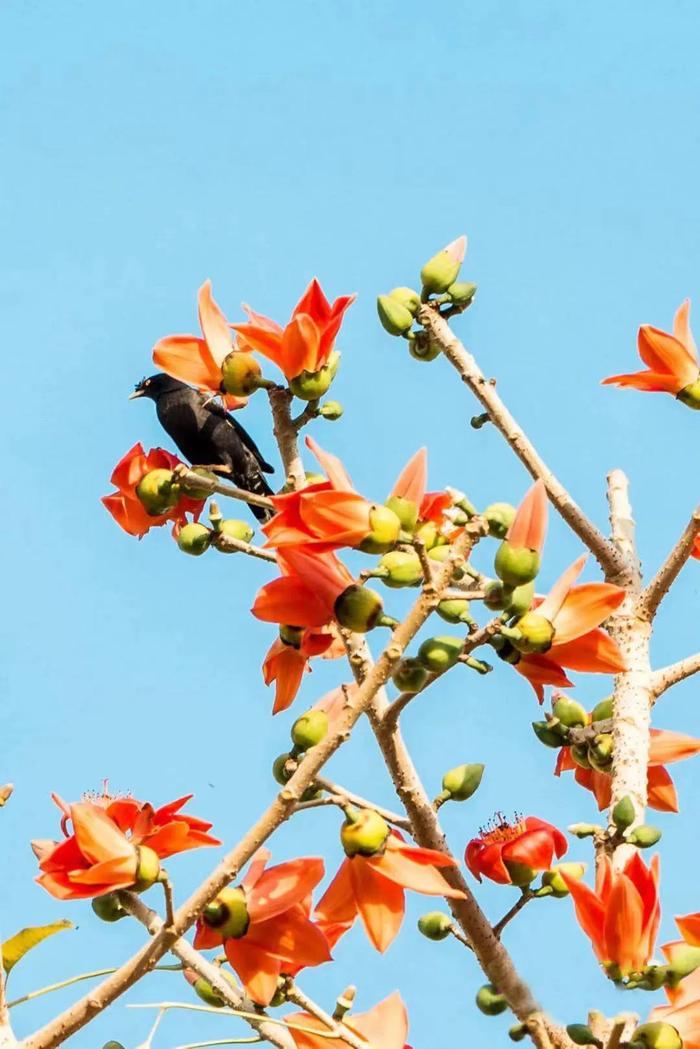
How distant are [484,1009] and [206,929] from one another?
0.61 meters

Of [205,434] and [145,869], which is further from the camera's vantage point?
[205,434]

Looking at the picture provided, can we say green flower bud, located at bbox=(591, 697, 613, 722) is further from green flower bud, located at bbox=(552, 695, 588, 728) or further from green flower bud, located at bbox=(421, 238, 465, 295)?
green flower bud, located at bbox=(421, 238, 465, 295)

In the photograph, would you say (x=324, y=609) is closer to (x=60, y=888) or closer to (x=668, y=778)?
(x=60, y=888)

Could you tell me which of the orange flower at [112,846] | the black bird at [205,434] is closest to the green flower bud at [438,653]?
the orange flower at [112,846]

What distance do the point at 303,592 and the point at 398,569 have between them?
6.5 inches

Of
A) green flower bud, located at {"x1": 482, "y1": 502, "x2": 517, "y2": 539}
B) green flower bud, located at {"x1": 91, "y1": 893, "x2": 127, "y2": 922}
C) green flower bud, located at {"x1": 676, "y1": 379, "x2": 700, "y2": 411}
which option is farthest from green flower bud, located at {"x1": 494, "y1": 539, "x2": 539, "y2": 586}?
green flower bud, located at {"x1": 676, "y1": 379, "x2": 700, "y2": 411}

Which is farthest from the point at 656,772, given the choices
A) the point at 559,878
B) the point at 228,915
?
the point at 228,915

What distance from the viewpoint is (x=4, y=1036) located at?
2.23 m

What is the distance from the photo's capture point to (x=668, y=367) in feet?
11.7

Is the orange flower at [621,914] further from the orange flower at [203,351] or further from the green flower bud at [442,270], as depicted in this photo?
the green flower bud at [442,270]

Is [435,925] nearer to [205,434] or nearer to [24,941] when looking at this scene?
[24,941]

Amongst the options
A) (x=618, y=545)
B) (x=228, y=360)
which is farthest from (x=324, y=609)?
(x=618, y=545)

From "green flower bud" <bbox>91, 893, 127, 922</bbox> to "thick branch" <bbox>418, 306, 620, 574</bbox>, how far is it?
1.54m

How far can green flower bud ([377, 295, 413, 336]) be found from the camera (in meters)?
3.62
